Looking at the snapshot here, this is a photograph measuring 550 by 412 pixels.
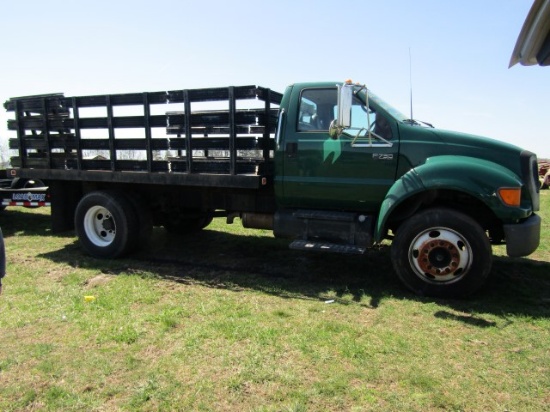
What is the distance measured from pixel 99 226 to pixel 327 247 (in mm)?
3582

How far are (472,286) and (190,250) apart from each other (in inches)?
163

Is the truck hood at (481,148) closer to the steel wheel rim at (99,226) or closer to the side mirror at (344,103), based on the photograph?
the side mirror at (344,103)

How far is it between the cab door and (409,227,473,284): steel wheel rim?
2.35 ft

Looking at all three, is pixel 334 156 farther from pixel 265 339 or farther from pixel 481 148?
pixel 265 339

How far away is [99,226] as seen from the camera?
6.42 metres

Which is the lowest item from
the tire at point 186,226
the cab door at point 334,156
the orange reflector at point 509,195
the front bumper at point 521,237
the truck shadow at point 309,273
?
the truck shadow at point 309,273

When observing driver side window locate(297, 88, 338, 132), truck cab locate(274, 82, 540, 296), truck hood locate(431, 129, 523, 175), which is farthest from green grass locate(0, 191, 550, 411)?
driver side window locate(297, 88, 338, 132)

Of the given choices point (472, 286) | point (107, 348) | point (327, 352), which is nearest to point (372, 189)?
point (472, 286)

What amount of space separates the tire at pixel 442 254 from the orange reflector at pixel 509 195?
13.9 inches

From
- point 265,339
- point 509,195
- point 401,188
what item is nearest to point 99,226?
point 265,339

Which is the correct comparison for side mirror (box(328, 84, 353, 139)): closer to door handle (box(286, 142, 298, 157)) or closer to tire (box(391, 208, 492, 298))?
door handle (box(286, 142, 298, 157))

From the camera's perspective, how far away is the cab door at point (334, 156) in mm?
4852

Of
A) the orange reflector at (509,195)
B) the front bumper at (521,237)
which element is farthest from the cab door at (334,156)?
the front bumper at (521,237)

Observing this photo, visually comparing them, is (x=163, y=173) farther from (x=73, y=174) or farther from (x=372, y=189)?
(x=372, y=189)
